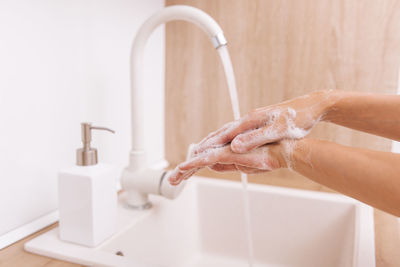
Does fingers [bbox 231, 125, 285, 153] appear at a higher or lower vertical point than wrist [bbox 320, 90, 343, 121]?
lower

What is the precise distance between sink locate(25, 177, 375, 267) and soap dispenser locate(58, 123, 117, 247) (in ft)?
0.28

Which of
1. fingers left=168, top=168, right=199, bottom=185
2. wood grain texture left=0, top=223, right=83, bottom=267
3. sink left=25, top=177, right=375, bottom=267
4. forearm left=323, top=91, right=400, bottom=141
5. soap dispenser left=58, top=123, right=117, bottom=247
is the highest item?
forearm left=323, top=91, right=400, bottom=141

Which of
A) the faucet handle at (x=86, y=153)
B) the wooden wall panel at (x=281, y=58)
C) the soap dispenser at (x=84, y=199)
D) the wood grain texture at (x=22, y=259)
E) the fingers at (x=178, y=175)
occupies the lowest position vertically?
the wood grain texture at (x=22, y=259)

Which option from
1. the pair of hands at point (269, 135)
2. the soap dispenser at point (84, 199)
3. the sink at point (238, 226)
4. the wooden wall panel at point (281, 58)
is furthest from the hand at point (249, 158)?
the wooden wall panel at point (281, 58)

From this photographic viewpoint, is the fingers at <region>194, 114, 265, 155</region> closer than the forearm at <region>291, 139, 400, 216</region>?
No

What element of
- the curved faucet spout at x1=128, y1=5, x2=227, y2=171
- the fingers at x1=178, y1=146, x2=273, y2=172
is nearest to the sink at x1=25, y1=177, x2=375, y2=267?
the curved faucet spout at x1=128, y1=5, x2=227, y2=171

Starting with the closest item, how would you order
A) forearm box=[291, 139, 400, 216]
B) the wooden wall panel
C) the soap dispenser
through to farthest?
1. forearm box=[291, 139, 400, 216]
2. the soap dispenser
3. the wooden wall panel

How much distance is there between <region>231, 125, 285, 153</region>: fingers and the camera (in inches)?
17.2

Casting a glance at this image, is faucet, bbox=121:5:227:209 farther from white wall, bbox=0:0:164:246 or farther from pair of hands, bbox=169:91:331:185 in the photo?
pair of hands, bbox=169:91:331:185

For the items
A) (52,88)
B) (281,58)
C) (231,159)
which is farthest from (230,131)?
(281,58)

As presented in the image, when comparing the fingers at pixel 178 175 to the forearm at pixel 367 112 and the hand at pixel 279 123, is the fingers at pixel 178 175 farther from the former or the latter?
the forearm at pixel 367 112

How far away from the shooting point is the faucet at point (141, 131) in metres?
0.67

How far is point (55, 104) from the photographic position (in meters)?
0.64

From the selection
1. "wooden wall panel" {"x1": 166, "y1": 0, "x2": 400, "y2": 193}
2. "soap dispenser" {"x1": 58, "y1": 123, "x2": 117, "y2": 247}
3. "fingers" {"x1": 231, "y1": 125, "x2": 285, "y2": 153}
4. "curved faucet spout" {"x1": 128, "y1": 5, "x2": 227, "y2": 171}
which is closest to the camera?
"fingers" {"x1": 231, "y1": 125, "x2": 285, "y2": 153}
